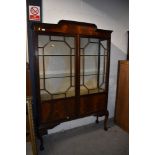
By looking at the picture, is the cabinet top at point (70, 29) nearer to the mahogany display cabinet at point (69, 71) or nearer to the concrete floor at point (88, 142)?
the mahogany display cabinet at point (69, 71)

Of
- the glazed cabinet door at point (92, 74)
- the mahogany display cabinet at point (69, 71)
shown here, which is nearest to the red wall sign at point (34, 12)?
the mahogany display cabinet at point (69, 71)

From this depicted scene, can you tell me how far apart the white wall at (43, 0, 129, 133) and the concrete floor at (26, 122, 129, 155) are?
7.5 inches

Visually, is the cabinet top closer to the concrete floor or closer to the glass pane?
the glass pane

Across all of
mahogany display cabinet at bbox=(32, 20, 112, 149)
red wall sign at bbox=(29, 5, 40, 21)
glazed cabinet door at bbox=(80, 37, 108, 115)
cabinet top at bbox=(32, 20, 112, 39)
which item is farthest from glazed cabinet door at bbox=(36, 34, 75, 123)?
red wall sign at bbox=(29, 5, 40, 21)

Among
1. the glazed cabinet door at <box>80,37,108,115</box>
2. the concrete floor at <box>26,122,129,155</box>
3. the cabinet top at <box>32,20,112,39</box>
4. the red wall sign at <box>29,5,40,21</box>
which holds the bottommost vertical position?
the concrete floor at <box>26,122,129,155</box>

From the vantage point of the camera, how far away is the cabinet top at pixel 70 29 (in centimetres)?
203

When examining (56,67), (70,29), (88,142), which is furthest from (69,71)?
(88,142)

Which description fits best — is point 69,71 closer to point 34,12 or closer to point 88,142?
point 34,12

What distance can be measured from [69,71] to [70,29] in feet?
2.14

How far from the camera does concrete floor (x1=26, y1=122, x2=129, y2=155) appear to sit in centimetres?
231
